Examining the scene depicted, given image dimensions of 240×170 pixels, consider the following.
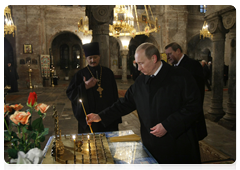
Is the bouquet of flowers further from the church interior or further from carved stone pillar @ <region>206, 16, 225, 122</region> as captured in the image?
carved stone pillar @ <region>206, 16, 225, 122</region>

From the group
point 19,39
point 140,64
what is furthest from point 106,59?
point 19,39

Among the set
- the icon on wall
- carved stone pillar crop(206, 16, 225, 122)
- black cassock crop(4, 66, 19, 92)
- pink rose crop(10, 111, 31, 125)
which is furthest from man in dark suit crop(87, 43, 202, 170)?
the icon on wall

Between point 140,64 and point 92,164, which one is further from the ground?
point 140,64

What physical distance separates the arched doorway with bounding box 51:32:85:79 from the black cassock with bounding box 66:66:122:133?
63.7 ft

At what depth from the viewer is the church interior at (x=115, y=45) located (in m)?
4.74

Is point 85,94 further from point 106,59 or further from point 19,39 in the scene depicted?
point 19,39

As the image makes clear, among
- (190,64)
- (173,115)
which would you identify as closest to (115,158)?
(173,115)

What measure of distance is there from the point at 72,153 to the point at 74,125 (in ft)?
13.9

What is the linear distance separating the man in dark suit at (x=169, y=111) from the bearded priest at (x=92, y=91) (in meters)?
1.07

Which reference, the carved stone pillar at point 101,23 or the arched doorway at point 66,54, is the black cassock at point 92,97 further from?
the arched doorway at point 66,54

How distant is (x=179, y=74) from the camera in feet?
6.73

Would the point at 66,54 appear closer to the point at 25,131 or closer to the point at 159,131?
the point at 159,131

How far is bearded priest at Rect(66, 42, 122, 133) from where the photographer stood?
3.18 meters

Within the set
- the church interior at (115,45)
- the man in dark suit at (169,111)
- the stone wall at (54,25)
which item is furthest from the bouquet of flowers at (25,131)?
the stone wall at (54,25)
